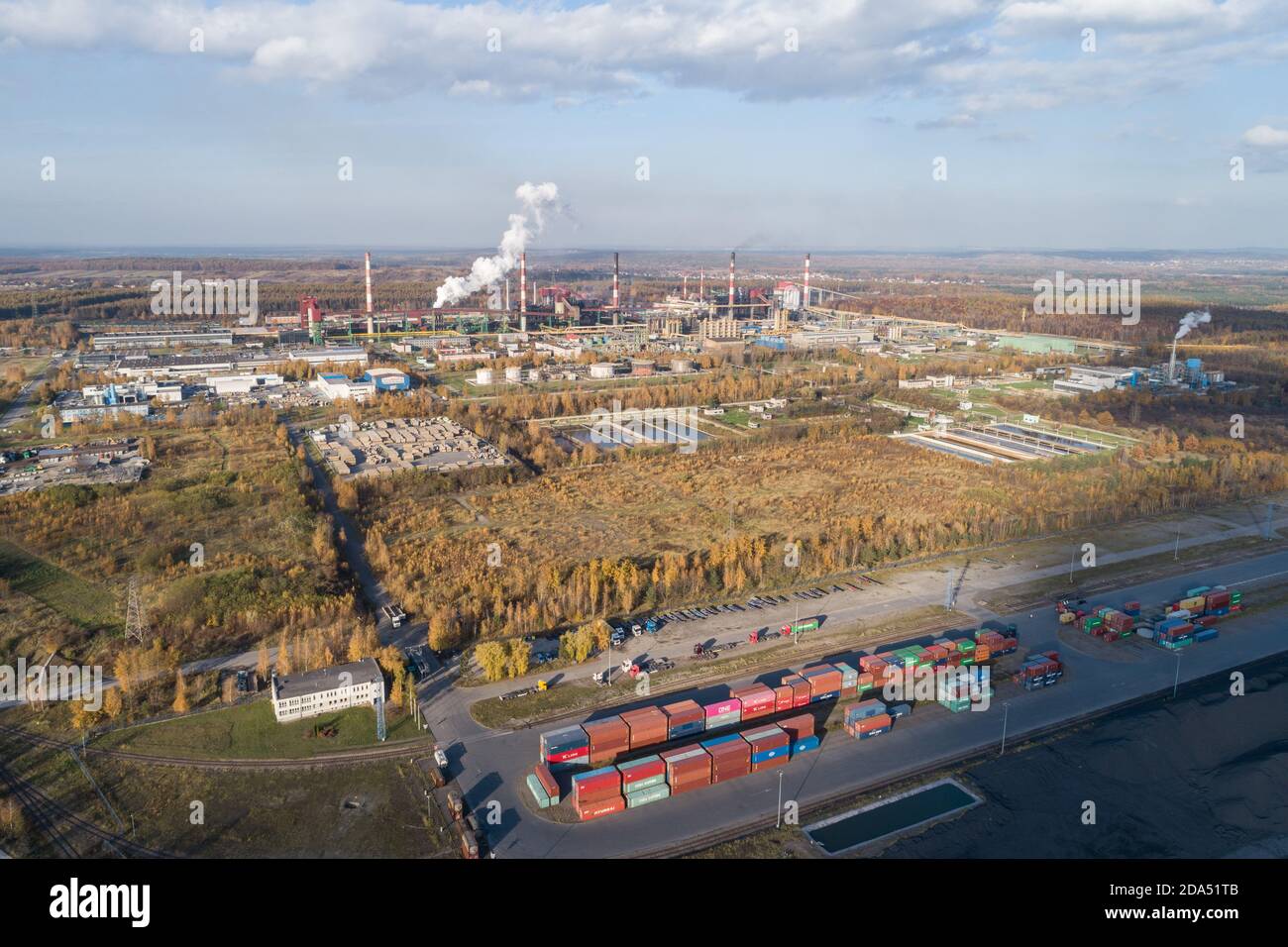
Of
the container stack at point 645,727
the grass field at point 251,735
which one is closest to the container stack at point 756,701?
the container stack at point 645,727

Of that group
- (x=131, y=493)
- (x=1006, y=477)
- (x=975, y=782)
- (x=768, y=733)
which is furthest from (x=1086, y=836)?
(x=131, y=493)

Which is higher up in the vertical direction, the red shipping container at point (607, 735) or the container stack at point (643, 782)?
the red shipping container at point (607, 735)

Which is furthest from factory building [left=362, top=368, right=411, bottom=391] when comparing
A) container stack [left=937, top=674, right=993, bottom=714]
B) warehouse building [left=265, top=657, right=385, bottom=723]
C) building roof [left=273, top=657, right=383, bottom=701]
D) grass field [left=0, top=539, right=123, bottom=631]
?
container stack [left=937, top=674, right=993, bottom=714]

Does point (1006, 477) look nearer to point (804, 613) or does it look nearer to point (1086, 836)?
point (804, 613)

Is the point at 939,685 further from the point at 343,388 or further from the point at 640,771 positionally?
the point at 343,388

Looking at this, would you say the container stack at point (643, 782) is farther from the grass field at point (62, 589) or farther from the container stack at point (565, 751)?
the grass field at point (62, 589)

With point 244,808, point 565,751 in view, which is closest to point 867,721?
point 565,751
